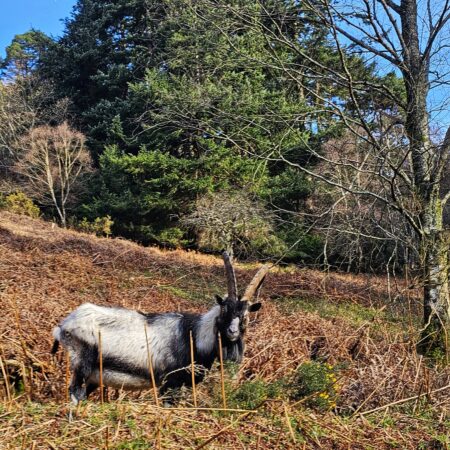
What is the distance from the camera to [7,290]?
27.0 ft

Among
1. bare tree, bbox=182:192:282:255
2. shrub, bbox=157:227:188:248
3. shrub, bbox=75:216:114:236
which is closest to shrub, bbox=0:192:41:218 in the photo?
shrub, bbox=75:216:114:236

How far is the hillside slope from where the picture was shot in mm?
3580

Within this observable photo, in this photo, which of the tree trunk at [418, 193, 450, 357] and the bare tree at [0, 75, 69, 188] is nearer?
the tree trunk at [418, 193, 450, 357]

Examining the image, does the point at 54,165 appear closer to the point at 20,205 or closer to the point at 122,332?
the point at 20,205

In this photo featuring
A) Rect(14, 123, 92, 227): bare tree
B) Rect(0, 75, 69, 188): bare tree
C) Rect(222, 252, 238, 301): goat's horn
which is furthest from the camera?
Rect(0, 75, 69, 188): bare tree

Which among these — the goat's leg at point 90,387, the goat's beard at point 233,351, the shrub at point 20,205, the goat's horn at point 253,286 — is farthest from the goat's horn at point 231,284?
the shrub at point 20,205

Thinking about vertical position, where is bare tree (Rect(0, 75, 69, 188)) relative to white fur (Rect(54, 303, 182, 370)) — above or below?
above

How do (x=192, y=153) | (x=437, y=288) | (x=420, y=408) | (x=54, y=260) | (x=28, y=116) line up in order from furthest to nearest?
1. (x=28, y=116)
2. (x=192, y=153)
3. (x=54, y=260)
4. (x=437, y=288)
5. (x=420, y=408)

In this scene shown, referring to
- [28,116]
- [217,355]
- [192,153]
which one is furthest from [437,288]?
[28,116]

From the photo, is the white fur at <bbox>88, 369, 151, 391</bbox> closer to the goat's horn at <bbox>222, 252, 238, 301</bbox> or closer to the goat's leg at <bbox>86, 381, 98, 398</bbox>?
the goat's leg at <bbox>86, 381, 98, 398</bbox>

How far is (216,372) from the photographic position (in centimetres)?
580

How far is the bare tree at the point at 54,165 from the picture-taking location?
31.0 meters

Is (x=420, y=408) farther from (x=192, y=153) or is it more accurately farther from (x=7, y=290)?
(x=192, y=153)

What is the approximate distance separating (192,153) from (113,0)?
47.2 feet
